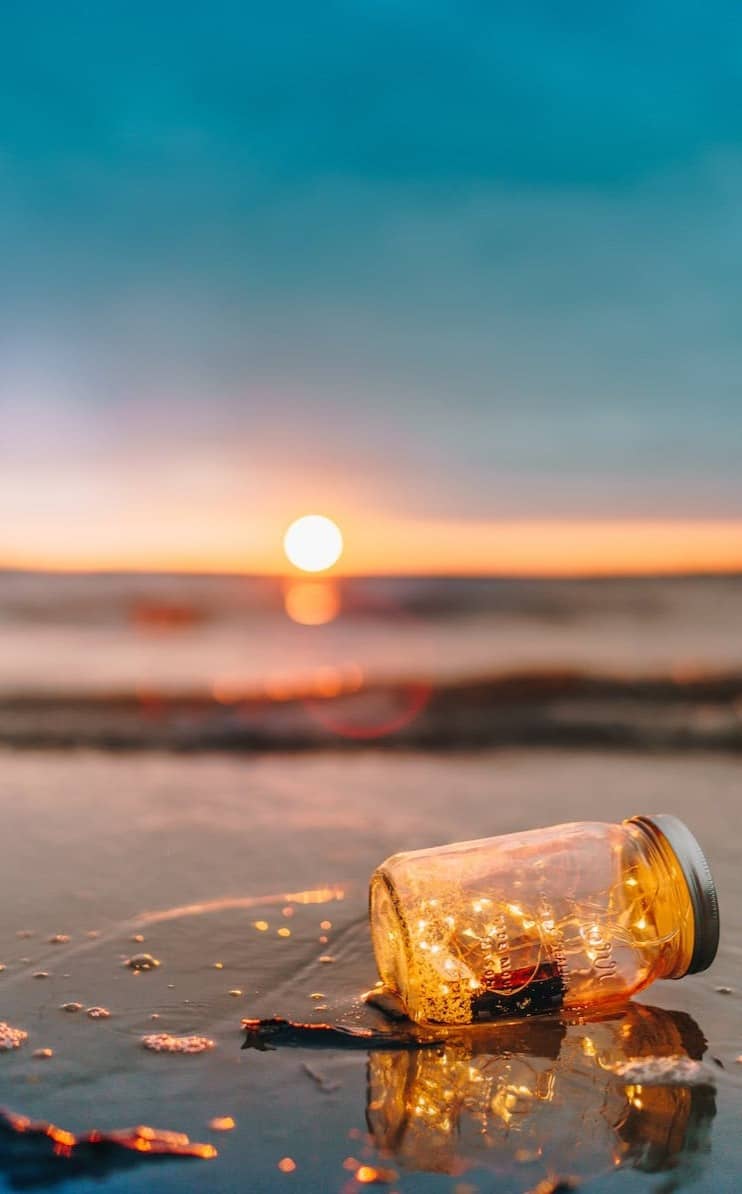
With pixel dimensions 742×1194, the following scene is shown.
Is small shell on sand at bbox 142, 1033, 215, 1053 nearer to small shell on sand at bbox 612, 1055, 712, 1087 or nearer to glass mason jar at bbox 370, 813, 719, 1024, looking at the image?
glass mason jar at bbox 370, 813, 719, 1024

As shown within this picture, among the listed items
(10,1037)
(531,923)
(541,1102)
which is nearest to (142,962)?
(10,1037)

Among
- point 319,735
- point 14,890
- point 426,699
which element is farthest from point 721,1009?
point 426,699

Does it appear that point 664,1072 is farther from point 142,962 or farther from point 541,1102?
point 142,962

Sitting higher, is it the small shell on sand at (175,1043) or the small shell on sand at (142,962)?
the small shell on sand at (142,962)

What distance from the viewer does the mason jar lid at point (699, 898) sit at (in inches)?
80.7

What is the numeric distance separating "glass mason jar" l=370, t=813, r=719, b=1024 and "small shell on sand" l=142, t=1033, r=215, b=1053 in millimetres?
399

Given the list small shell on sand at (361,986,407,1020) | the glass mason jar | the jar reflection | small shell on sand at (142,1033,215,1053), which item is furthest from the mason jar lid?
small shell on sand at (142,1033,215,1053)

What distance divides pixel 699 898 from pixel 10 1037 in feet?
4.42

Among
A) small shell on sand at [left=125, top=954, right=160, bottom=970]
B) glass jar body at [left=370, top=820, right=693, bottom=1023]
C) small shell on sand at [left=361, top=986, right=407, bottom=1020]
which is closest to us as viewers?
glass jar body at [left=370, top=820, right=693, bottom=1023]

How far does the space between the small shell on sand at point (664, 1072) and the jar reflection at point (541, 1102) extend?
1cm

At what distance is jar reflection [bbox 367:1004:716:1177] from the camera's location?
5.40 ft

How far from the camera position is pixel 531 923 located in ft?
6.93

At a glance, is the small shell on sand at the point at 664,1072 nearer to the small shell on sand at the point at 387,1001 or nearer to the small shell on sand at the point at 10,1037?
the small shell on sand at the point at 387,1001

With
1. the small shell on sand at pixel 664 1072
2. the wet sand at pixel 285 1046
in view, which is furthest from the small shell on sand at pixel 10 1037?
the small shell on sand at pixel 664 1072
